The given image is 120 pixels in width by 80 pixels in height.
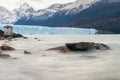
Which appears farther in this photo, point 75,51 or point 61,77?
point 75,51

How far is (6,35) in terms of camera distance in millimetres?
106562

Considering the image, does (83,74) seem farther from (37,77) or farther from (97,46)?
(97,46)

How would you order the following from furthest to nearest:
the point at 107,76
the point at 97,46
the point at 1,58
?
the point at 97,46, the point at 1,58, the point at 107,76

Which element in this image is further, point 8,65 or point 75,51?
point 75,51

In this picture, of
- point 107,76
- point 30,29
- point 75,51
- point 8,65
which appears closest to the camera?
point 107,76

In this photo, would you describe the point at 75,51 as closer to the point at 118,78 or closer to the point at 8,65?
the point at 8,65

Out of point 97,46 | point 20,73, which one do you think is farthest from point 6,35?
point 20,73

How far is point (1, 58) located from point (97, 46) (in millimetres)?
19957

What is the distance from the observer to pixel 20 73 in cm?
2162

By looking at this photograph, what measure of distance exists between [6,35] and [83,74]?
285ft

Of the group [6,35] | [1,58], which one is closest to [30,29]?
[6,35]

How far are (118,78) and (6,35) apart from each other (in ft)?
291

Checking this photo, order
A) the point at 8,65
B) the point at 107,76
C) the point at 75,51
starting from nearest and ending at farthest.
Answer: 1. the point at 107,76
2. the point at 8,65
3. the point at 75,51

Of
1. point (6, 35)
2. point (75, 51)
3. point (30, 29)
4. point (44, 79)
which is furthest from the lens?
point (30, 29)
